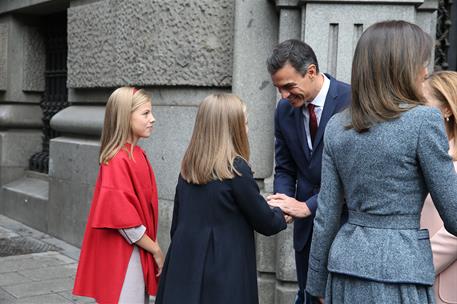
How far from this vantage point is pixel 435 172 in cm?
189

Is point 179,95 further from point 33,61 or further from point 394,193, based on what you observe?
point 33,61

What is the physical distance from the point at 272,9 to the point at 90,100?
2.71 m

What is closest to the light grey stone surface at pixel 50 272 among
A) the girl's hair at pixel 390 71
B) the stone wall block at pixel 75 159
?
the stone wall block at pixel 75 159

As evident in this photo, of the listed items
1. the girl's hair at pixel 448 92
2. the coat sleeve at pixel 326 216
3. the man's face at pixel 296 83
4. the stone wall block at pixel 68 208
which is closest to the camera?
the coat sleeve at pixel 326 216

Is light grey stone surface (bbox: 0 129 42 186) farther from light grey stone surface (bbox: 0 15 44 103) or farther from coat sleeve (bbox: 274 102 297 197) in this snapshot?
coat sleeve (bbox: 274 102 297 197)

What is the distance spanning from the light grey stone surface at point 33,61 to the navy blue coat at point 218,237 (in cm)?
613

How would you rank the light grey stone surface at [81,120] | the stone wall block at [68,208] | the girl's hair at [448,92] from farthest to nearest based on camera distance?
the stone wall block at [68,208] < the light grey stone surface at [81,120] < the girl's hair at [448,92]

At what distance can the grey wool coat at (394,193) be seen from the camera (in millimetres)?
1900

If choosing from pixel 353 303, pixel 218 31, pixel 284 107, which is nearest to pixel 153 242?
pixel 284 107

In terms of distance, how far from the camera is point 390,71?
6.41 ft

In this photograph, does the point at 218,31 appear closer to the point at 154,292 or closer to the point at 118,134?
the point at 118,134

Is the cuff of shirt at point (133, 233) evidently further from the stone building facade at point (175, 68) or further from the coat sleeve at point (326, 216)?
the stone building facade at point (175, 68)

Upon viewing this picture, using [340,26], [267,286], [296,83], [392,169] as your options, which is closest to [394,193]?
[392,169]

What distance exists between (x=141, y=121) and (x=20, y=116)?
555cm
